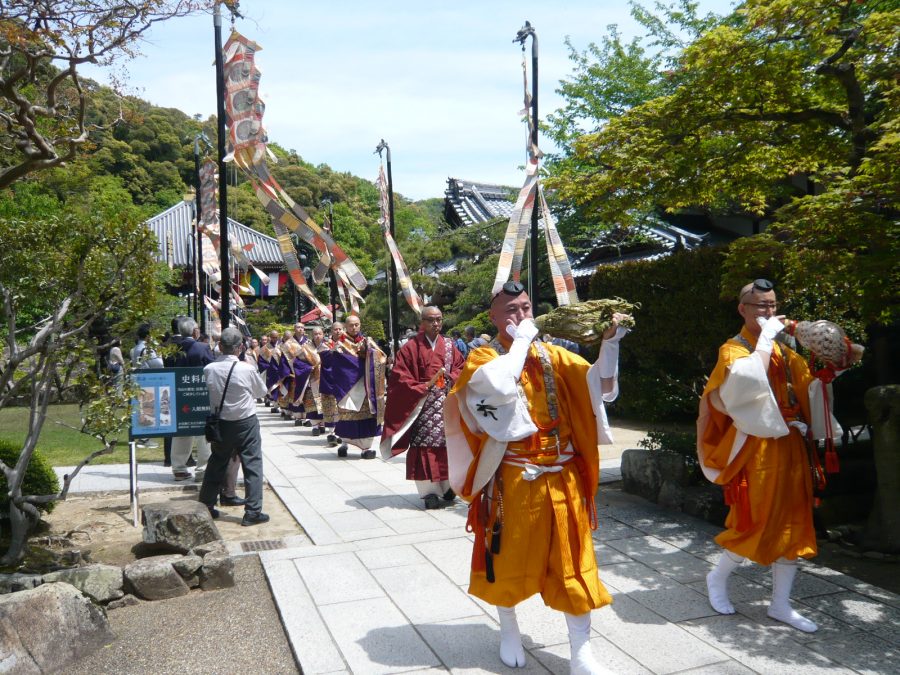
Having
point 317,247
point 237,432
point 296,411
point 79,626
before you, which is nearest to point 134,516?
point 237,432

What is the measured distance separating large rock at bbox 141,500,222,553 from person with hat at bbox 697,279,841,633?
362 cm

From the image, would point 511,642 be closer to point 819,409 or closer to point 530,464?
point 530,464

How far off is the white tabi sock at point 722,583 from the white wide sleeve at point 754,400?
0.79 metres

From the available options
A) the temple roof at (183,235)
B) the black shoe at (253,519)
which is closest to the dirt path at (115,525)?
the black shoe at (253,519)

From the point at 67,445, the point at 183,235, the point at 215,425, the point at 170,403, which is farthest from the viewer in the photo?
the point at 183,235

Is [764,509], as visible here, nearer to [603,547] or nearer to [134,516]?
[603,547]

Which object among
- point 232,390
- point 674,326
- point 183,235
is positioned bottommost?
point 232,390

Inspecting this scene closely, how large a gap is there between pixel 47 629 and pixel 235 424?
109 inches

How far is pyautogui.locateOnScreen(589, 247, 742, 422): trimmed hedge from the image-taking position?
277 inches

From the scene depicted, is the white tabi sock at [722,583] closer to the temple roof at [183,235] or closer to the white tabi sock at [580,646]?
the white tabi sock at [580,646]

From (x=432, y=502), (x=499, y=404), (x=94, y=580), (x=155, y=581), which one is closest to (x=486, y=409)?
(x=499, y=404)

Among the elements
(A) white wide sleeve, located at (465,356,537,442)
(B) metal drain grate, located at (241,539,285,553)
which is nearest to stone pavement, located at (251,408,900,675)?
(B) metal drain grate, located at (241,539,285,553)

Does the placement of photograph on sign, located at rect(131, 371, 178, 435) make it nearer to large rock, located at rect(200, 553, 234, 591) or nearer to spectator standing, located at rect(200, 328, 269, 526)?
spectator standing, located at rect(200, 328, 269, 526)

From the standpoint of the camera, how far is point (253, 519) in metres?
6.61
